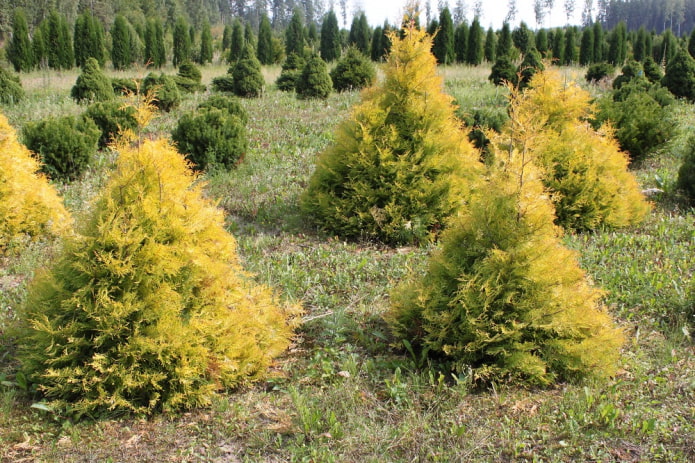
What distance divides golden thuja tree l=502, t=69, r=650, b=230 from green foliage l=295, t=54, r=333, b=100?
27.9ft

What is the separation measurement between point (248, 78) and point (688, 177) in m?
10.9

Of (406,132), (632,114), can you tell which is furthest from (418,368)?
(632,114)

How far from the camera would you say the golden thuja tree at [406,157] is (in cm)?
608

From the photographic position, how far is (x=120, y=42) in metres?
24.1

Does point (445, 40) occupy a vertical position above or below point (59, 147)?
above

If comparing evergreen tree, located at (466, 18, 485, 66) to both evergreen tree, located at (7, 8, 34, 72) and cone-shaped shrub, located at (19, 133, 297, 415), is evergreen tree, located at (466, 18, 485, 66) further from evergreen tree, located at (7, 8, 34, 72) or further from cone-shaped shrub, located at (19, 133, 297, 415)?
cone-shaped shrub, located at (19, 133, 297, 415)

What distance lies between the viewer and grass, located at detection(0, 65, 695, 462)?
3049 millimetres

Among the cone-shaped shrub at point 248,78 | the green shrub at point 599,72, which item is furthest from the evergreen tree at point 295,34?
the green shrub at point 599,72

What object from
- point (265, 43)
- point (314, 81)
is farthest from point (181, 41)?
point (314, 81)

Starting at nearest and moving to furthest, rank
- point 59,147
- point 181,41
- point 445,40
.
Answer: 1. point 59,147
2. point 445,40
3. point 181,41

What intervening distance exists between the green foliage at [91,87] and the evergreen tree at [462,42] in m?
15.7

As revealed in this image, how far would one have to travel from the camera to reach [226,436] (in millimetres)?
3197

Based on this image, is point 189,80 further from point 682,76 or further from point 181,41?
point 682,76

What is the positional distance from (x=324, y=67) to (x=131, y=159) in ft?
39.6
